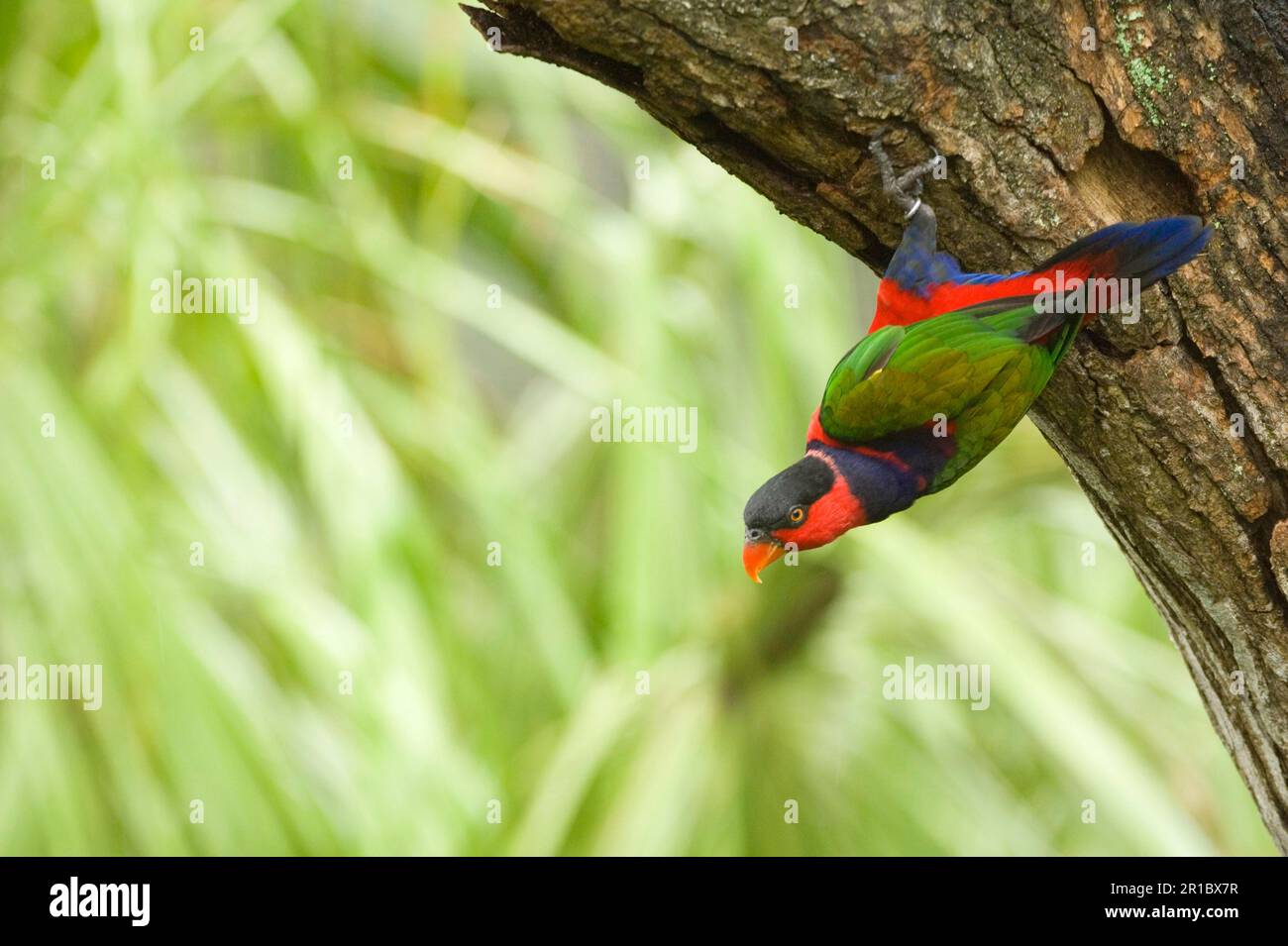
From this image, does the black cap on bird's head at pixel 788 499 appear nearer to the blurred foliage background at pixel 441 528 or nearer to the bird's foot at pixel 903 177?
the bird's foot at pixel 903 177

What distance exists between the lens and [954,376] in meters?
1.28

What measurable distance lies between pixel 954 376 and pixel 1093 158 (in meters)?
Answer: 0.26

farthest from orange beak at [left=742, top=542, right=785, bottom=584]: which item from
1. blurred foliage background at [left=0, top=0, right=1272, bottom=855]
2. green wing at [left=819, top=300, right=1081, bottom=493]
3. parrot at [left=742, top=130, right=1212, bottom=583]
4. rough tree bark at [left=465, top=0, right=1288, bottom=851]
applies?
blurred foliage background at [left=0, top=0, right=1272, bottom=855]

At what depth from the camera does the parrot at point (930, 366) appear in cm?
113

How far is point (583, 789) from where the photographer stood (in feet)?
8.85

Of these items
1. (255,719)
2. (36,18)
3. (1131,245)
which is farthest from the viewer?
(36,18)

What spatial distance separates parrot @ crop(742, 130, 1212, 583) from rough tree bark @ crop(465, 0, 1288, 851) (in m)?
0.03

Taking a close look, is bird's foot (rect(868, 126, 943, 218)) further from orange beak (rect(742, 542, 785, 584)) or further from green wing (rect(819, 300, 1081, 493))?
orange beak (rect(742, 542, 785, 584))

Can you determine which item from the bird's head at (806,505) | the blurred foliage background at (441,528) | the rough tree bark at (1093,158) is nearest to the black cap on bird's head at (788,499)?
the bird's head at (806,505)

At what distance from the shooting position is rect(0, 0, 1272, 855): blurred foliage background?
262 cm

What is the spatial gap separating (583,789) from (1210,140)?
79.0 inches

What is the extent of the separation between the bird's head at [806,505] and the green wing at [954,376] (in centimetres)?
7
